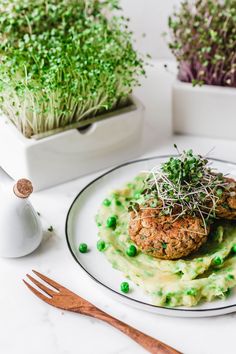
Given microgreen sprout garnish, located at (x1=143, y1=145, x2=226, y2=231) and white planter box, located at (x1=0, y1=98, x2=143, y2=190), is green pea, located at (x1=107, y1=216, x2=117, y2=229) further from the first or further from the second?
white planter box, located at (x1=0, y1=98, x2=143, y2=190)

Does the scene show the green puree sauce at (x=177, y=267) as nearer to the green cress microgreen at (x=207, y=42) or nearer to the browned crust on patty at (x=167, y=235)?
the browned crust on patty at (x=167, y=235)

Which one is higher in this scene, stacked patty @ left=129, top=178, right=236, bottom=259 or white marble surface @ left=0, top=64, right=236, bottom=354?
stacked patty @ left=129, top=178, right=236, bottom=259

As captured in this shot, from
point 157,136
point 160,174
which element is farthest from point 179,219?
point 157,136

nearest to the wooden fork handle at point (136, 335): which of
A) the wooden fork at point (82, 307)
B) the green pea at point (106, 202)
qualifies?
the wooden fork at point (82, 307)

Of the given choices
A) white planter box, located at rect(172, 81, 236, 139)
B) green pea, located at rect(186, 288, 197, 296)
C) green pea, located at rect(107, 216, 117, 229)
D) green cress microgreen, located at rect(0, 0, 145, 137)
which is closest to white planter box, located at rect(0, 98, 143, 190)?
green cress microgreen, located at rect(0, 0, 145, 137)

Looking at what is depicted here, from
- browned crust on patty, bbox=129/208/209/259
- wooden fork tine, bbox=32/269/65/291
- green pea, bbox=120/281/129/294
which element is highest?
browned crust on patty, bbox=129/208/209/259

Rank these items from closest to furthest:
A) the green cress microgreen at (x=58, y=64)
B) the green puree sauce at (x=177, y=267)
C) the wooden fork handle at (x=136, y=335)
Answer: the wooden fork handle at (x=136, y=335) → the green puree sauce at (x=177, y=267) → the green cress microgreen at (x=58, y=64)
